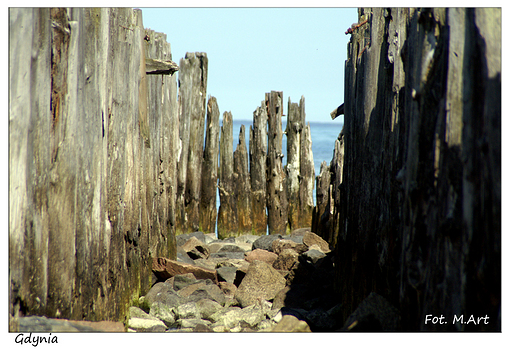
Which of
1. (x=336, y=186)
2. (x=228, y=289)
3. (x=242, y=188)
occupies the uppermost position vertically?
(x=336, y=186)

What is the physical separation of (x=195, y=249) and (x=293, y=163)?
292 cm

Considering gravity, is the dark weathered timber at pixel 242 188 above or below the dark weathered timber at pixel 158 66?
below

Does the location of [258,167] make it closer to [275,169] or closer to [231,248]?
[275,169]

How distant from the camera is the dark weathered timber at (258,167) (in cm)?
867

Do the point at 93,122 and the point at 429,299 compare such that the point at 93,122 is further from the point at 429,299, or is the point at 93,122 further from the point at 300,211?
the point at 300,211

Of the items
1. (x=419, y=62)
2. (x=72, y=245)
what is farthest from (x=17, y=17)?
(x=419, y=62)

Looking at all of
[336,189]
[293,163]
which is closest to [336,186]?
[336,189]

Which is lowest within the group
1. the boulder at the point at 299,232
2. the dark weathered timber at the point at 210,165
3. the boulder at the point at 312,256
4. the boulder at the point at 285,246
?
the boulder at the point at 299,232

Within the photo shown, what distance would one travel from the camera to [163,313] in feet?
13.9

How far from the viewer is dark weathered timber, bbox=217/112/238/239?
8680 mm

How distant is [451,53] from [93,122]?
2265mm

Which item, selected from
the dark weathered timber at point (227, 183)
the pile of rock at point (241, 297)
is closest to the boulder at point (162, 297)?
the pile of rock at point (241, 297)

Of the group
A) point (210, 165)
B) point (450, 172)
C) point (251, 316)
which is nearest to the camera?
point (450, 172)

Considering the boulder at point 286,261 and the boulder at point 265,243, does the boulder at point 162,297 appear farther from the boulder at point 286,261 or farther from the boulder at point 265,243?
the boulder at point 265,243
